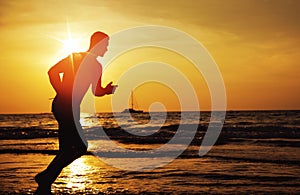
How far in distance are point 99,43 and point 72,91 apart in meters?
0.87

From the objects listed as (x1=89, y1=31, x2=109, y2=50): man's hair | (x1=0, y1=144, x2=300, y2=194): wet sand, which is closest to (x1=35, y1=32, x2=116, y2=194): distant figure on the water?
(x1=89, y1=31, x2=109, y2=50): man's hair

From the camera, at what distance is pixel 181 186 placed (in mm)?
8844

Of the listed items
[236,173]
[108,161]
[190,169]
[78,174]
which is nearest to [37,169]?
[78,174]

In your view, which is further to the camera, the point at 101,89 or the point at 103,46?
the point at 101,89

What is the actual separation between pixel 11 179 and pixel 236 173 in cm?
519

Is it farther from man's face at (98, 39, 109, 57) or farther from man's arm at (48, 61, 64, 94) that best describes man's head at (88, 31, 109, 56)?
man's arm at (48, 61, 64, 94)

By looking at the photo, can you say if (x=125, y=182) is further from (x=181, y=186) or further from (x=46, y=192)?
(x=46, y=192)

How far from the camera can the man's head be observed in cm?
702

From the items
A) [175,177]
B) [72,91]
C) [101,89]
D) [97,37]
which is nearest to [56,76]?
[72,91]

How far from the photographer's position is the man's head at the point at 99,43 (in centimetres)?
702

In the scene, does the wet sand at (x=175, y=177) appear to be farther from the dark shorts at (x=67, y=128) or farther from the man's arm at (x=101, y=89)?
the man's arm at (x=101, y=89)

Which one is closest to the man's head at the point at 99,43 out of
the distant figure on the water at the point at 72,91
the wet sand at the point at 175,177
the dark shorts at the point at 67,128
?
the distant figure on the water at the point at 72,91

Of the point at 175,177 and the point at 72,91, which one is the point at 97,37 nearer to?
the point at 72,91

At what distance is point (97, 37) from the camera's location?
278 inches
